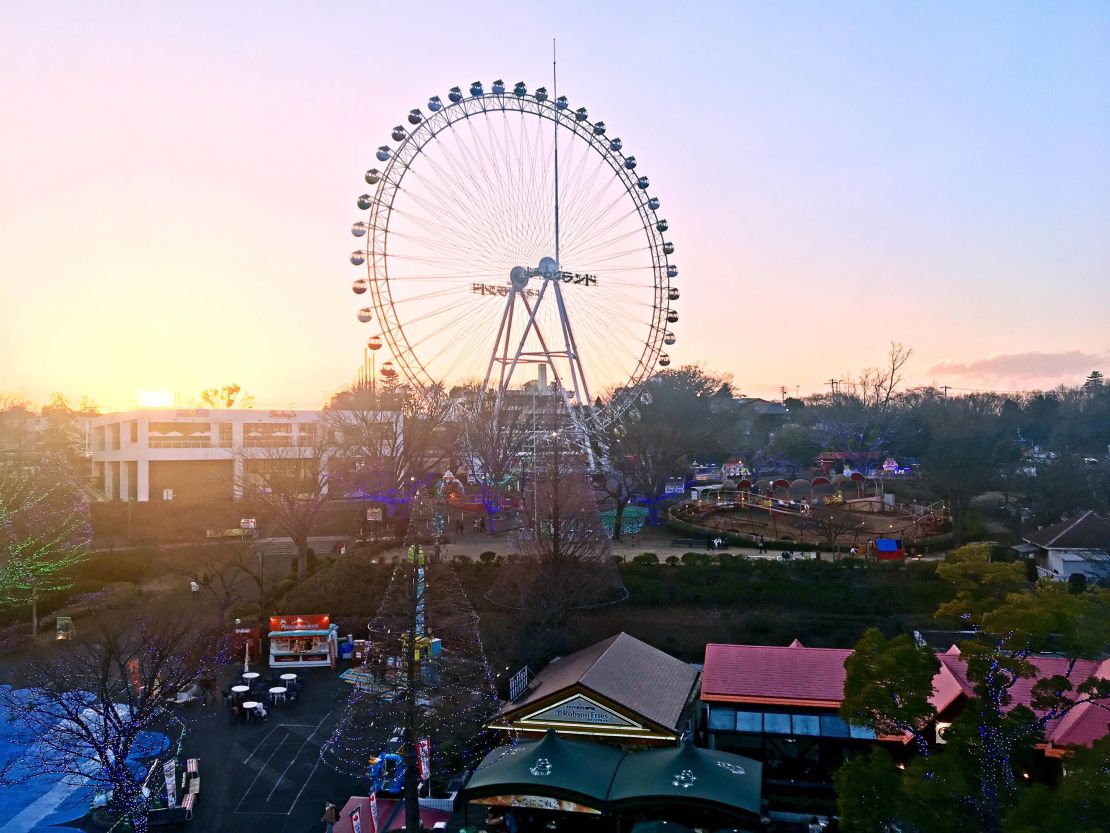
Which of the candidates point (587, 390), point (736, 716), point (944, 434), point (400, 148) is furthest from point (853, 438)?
point (736, 716)

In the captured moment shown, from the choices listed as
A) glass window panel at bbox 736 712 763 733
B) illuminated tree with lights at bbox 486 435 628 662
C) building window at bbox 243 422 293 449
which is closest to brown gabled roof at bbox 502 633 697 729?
A: glass window panel at bbox 736 712 763 733

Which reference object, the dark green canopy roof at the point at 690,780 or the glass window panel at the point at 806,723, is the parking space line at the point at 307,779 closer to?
the dark green canopy roof at the point at 690,780

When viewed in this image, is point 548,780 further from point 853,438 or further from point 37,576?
point 853,438

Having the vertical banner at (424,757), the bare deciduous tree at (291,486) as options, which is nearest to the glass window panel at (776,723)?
the vertical banner at (424,757)

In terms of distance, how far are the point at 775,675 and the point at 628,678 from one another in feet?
8.88

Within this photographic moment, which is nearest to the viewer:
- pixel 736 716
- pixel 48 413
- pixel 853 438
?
pixel 736 716

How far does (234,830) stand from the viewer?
1319cm

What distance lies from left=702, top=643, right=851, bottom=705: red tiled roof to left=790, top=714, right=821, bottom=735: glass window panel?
0.26 m

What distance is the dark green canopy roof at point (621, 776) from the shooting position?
11748 mm

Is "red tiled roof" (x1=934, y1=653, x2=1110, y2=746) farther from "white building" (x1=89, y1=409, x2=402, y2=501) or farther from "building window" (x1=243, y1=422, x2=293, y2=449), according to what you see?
"building window" (x1=243, y1=422, x2=293, y2=449)

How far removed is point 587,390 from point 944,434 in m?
19.4

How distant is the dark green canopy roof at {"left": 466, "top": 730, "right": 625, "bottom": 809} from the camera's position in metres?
12.1

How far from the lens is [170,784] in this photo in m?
13.8

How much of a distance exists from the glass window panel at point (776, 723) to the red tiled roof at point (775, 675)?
10.2 inches
